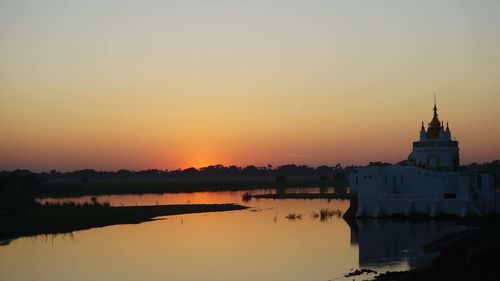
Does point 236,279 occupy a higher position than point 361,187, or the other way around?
point 361,187

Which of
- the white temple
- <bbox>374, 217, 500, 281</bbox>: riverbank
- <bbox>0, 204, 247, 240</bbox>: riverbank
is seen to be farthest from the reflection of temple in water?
<bbox>0, 204, 247, 240</bbox>: riverbank

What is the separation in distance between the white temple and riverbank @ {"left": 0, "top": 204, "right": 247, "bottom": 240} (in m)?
18.9

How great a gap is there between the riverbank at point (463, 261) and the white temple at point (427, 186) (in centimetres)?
1775

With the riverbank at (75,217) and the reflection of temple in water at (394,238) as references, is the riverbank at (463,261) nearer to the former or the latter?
the reflection of temple in water at (394,238)

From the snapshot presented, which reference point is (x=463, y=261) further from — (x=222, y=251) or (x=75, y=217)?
(x=75, y=217)

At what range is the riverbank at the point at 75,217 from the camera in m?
54.5

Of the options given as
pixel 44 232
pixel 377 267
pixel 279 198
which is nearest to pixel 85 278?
pixel 377 267

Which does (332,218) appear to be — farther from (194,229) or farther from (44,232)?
(44,232)

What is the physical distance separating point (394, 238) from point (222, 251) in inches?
590

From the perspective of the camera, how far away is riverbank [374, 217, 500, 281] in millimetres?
30625

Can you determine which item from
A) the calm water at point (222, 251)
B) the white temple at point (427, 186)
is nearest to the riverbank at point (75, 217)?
the calm water at point (222, 251)

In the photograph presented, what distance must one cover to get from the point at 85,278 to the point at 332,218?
3846cm

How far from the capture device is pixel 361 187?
72500 mm

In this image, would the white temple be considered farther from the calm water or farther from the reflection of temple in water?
the calm water
